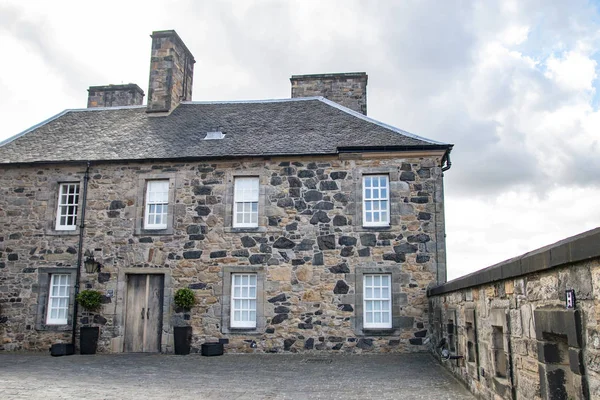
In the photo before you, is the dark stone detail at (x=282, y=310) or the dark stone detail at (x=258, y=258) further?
the dark stone detail at (x=258, y=258)

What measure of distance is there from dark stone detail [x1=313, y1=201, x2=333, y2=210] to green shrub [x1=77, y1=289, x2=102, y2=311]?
631 cm

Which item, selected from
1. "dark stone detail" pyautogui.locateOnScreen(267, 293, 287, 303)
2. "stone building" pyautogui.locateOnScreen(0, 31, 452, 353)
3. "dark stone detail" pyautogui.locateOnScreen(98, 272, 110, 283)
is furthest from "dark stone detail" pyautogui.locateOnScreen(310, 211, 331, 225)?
"dark stone detail" pyautogui.locateOnScreen(98, 272, 110, 283)

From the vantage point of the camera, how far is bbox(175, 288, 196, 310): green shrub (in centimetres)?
1401

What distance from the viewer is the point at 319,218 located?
47.0 feet

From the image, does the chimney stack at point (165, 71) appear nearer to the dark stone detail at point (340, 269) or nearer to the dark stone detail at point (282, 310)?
the dark stone detail at point (282, 310)

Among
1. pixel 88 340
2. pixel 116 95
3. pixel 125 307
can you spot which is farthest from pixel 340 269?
pixel 116 95

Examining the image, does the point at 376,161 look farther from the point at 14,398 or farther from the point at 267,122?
the point at 14,398

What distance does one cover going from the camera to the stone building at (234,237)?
45.5ft

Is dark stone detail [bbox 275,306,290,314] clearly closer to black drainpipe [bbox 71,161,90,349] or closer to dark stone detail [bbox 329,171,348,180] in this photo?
dark stone detail [bbox 329,171,348,180]

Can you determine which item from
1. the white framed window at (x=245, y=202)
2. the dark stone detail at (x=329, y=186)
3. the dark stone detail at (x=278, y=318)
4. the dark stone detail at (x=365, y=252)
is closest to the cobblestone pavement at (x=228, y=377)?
the dark stone detail at (x=278, y=318)

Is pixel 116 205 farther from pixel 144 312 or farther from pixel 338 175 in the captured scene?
pixel 338 175

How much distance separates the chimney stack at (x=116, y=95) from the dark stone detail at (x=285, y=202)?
372 inches

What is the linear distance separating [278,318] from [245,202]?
323 cm

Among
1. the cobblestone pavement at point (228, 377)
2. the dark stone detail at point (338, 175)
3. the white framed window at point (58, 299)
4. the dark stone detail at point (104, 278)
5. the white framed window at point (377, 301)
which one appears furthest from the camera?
the white framed window at point (58, 299)
